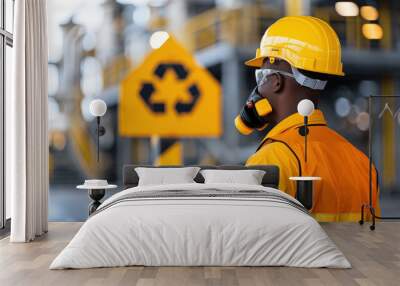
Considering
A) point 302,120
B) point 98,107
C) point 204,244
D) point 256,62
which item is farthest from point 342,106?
point 204,244

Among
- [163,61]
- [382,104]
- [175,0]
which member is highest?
[175,0]

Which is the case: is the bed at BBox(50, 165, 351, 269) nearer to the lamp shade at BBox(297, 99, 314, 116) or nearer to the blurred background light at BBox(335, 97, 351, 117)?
the lamp shade at BBox(297, 99, 314, 116)

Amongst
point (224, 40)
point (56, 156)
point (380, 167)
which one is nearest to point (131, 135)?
point (56, 156)

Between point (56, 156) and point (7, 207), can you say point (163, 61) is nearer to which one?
point (56, 156)

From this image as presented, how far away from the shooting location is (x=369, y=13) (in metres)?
7.20

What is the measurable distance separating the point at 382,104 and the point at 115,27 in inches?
129

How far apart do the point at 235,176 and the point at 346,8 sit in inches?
97.0

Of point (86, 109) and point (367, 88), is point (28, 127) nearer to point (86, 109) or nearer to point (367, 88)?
point (86, 109)

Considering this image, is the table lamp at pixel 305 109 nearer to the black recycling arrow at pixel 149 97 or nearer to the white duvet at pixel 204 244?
the black recycling arrow at pixel 149 97

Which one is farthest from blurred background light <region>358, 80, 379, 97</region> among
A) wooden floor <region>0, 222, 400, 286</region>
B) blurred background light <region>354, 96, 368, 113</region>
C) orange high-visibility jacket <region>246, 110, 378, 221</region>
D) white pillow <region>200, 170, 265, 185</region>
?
wooden floor <region>0, 222, 400, 286</region>

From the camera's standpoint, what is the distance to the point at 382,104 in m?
7.15

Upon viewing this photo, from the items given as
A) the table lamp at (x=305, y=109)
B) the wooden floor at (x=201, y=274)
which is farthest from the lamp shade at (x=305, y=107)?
the wooden floor at (x=201, y=274)

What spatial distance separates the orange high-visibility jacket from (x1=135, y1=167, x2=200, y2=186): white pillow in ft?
2.87

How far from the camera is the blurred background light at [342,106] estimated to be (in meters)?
7.15
